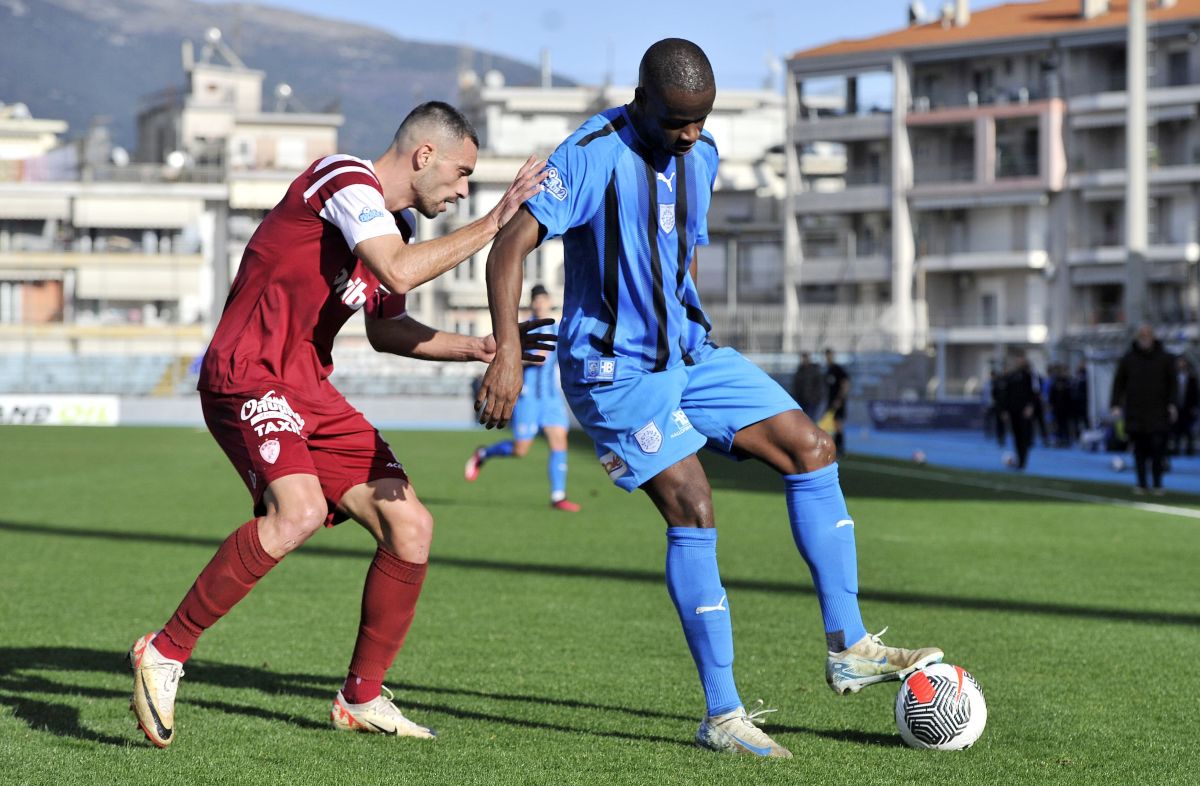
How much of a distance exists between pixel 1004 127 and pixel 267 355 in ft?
228

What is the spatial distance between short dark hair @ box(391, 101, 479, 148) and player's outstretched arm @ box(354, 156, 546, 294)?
410 mm

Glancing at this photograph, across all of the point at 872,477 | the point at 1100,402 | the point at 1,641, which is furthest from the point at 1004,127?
the point at 1,641

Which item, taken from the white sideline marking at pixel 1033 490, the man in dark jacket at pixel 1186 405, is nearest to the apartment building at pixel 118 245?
the man in dark jacket at pixel 1186 405

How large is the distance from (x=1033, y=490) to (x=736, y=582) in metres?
11.2

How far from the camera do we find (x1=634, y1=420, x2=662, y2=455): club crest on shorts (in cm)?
510

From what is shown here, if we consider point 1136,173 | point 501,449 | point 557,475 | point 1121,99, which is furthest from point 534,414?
point 1121,99

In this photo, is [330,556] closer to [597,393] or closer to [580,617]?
[580,617]

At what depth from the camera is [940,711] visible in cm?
505

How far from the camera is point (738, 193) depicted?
275ft

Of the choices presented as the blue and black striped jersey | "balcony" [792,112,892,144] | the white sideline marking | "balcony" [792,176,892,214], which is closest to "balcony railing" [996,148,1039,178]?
"balcony" [792,176,892,214]

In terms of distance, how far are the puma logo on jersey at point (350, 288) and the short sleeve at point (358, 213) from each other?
0.21m

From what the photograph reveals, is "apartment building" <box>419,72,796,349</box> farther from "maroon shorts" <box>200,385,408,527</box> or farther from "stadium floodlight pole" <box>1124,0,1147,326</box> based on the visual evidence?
"maroon shorts" <box>200,385,408,527</box>

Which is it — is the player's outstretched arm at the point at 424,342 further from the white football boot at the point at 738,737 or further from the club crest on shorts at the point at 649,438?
the white football boot at the point at 738,737

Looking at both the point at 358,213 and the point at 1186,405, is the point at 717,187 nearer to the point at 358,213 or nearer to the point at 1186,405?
the point at 1186,405
